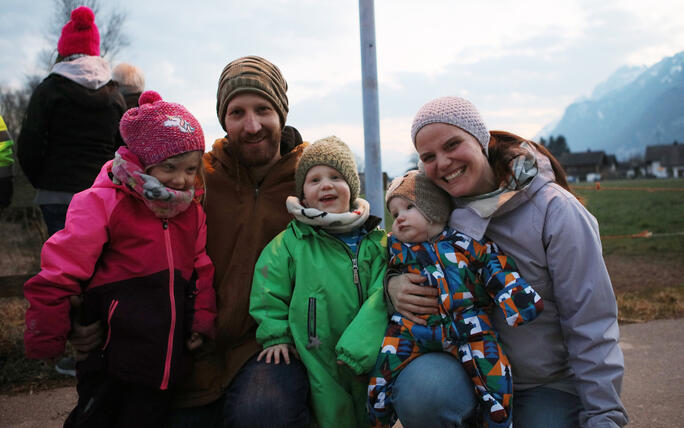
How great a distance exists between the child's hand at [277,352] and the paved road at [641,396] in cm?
181

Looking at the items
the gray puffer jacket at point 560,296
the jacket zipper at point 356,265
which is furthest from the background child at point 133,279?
the gray puffer jacket at point 560,296

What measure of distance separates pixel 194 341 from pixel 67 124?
212 centimetres

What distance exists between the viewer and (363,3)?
3209 mm

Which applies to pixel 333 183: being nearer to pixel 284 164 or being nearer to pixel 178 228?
pixel 284 164

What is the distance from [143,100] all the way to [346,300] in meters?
1.39

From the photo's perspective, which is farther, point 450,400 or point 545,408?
point 545,408

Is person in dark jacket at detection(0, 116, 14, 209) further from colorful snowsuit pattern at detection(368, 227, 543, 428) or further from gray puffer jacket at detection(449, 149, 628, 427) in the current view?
gray puffer jacket at detection(449, 149, 628, 427)

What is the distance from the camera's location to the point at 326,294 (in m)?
2.19

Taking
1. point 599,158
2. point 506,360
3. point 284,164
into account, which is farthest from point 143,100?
point 599,158

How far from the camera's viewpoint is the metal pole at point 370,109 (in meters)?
3.21

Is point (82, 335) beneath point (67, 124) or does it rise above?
beneath

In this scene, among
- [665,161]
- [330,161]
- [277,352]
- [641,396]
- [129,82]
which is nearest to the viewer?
[277,352]

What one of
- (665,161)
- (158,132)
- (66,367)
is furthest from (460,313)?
(665,161)

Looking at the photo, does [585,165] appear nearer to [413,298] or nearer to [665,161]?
[665,161]
